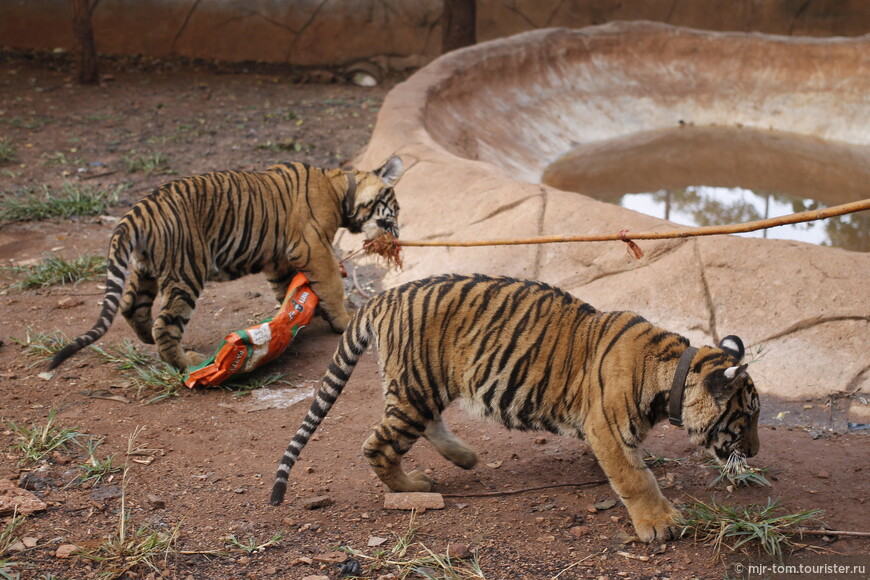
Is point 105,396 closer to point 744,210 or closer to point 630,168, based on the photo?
point 744,210

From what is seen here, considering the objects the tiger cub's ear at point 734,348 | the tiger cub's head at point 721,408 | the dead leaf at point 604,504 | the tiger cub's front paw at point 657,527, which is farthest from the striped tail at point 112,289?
the tiger cub's ear at point 734,348

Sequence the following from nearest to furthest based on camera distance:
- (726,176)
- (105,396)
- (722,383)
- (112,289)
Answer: (722,383), (112,289), (105,396), (726,176)

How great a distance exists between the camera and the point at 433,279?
3760mm

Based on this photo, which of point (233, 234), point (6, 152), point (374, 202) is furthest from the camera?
point (6, 152)

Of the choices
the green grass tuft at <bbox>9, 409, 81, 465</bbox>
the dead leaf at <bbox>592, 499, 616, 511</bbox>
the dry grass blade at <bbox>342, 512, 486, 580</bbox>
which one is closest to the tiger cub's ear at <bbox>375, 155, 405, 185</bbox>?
the green grass tuft at <bbox>9, 409, 81, 465</bbox>

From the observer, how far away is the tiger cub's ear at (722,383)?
10.2 ft

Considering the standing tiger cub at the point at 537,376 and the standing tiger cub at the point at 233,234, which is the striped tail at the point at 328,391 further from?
the standing tiger cub at the point at 233,234

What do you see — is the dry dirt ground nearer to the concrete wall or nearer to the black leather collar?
the black leather collar

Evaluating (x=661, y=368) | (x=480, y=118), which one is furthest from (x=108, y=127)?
(x=661, y=368)

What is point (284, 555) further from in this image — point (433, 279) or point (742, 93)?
point (742, 93)

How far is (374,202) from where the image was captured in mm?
5418

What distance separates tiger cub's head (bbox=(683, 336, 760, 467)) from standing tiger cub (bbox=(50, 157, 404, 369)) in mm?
2633

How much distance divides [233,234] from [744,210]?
4.64m

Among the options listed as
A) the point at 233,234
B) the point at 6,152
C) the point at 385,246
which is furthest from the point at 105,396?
the point at 6,152
